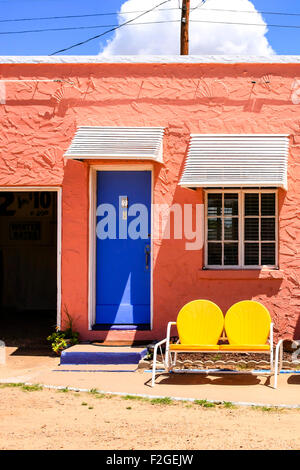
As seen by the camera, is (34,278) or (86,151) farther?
(34,278)

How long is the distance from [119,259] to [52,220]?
18.3 feet

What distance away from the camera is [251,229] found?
9.49 meters

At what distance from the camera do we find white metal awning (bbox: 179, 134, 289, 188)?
343 inches

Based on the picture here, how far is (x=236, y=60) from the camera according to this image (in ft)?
31.3

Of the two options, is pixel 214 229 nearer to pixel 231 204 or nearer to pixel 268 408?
pixel 231 204

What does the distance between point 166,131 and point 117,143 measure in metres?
0.82

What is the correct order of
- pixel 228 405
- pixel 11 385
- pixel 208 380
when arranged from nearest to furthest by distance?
pixel 228 405 → pixel 11 385 → pixel 208 380

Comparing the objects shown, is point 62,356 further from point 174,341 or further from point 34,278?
point 34,278

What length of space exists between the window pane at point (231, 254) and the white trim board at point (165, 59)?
2.69 m

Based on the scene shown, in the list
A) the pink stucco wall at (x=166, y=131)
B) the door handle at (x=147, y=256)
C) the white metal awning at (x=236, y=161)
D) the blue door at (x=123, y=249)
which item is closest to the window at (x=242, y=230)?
the pink stucco wall at (x=166, y=131)

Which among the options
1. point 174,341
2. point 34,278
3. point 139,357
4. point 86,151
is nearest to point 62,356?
point 139,357

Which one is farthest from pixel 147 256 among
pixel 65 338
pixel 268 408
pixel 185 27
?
pixel 185 27

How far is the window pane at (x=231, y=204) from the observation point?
9.52 m

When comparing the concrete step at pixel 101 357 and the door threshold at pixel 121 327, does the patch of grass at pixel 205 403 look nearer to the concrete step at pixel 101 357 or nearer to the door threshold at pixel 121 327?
the concrete step at pixel 101 357
